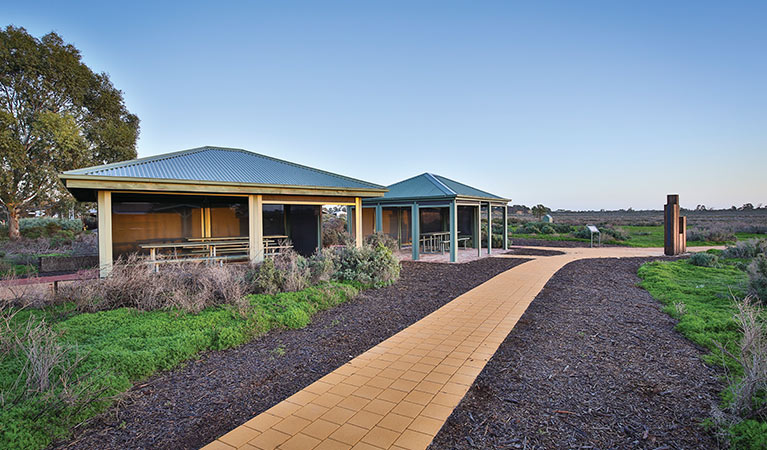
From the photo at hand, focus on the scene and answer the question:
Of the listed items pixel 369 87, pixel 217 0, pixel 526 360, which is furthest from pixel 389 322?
pixel 369 87

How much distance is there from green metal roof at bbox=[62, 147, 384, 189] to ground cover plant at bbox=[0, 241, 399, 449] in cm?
210

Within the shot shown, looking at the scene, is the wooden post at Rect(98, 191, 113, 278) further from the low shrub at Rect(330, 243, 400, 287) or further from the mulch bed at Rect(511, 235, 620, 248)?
the mulch bed at Rect(511, 235, 620, 248)

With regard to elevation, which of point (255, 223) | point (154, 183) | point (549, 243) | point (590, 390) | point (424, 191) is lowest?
point (590, 390)

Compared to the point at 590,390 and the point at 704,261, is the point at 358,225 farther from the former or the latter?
the point at 704,261

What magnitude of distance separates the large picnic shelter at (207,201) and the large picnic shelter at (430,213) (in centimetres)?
186

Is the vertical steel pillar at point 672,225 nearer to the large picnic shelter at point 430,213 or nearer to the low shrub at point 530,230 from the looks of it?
the large picnic shelter at point 430,213

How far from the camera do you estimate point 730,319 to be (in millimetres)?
4727

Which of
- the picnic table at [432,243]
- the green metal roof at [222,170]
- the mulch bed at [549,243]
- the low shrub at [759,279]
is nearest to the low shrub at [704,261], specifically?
the low shrub at [759,279]

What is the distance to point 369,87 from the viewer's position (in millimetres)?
14805

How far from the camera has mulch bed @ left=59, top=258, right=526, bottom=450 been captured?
278 centimetres

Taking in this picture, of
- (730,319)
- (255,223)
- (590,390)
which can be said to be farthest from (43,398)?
(730,319)

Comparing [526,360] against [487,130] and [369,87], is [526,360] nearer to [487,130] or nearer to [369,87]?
[369,87]

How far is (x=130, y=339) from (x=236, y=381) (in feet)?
5.37

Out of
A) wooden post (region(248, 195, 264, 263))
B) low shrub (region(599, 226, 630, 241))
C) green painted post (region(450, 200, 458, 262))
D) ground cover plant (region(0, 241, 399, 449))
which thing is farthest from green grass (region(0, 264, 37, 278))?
low shrub (region(599, 226, 630, 241))
